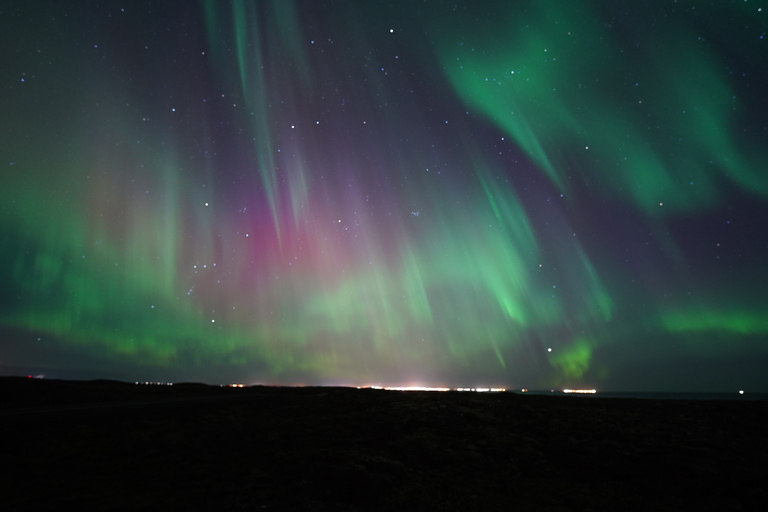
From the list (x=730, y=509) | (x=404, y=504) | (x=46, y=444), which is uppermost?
(x=46, y=444)

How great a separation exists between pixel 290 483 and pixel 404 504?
308 cm

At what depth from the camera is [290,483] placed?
10.6 meters

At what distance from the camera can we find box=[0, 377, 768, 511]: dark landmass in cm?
970

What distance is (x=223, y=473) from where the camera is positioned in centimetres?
1130

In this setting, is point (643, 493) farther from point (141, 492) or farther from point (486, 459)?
point (141, 492)

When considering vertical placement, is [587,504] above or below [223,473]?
below

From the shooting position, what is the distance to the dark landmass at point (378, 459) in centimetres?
970

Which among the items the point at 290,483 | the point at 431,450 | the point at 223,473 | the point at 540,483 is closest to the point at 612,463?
the point at 540,483

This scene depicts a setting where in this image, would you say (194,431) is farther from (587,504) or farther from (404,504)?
(587,504)

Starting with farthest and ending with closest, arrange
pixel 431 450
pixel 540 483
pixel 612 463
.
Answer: pixel 431 450 → pixel 612 463 → pixel 540 483

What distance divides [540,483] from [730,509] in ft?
13.5

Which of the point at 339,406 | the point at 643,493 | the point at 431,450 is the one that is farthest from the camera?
the point at 339,406

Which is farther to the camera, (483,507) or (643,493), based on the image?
(643,493)

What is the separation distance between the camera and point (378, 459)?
12.2m
